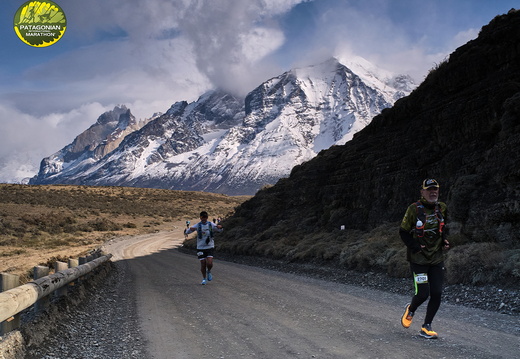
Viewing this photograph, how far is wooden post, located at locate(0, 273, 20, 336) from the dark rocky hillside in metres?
12.2

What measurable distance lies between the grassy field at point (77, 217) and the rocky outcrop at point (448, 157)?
1680cm

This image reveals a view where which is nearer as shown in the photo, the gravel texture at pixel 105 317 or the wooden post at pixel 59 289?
the gravel texture at pixel 105 317

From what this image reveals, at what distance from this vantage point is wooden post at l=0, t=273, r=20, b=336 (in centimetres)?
538

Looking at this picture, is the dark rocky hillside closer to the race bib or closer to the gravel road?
the gravel road

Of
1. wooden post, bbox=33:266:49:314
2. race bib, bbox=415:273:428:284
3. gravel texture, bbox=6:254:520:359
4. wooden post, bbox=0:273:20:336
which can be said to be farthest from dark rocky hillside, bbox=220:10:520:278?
wooden post, bbox=0:273:20:336

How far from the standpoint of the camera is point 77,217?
6644 cm

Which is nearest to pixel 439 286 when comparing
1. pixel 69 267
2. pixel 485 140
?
pixel 69 267

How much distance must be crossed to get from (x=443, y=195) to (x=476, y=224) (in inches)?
132

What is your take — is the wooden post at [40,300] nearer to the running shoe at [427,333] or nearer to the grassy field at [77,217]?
the running shoe at [427,333]

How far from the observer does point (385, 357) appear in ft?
16.8

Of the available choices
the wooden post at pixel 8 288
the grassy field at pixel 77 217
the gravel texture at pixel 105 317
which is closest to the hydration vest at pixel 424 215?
the gravel texture at pixel 105 317

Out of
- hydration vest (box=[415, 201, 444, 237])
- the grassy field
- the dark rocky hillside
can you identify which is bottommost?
the grassy field

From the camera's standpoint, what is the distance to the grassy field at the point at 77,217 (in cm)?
3486

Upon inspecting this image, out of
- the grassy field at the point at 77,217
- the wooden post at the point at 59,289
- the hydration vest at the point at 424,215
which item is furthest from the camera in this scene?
the grassy field at the point at 77,217
